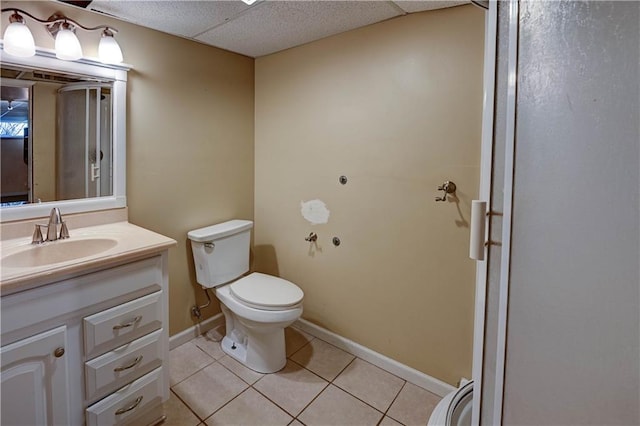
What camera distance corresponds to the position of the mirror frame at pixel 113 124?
1521 mm

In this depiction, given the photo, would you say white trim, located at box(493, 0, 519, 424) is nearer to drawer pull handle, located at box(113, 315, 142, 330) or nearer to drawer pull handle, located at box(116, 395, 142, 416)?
drawer pull handle, located at box(113, 315, 142, 330)

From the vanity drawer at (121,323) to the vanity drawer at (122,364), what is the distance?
0.03m

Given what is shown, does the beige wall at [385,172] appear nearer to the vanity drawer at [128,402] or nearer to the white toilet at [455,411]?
the white toilet at [455,411]

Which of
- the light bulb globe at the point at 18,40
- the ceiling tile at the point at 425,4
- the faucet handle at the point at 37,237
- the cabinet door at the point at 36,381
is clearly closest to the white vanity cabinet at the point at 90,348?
→ the cabinet door at the point at 36,381

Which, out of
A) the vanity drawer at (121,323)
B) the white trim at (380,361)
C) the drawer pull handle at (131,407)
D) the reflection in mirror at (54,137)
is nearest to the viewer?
the vanity drawer at (121,323)

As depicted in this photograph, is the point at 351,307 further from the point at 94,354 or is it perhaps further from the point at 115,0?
the point at 115,0

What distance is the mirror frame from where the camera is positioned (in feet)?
4.99

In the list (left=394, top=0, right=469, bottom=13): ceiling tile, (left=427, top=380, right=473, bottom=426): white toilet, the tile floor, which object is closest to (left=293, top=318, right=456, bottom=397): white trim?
the tile floor

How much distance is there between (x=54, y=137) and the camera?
1.64m

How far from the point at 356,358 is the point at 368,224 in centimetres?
88

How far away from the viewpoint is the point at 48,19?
5.06ft

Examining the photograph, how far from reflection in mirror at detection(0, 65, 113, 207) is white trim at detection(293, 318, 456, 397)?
5.19ft

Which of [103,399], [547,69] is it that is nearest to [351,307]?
[103,399]

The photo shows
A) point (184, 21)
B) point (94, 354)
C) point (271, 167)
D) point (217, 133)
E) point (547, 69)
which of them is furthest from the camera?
point (271, 167)
